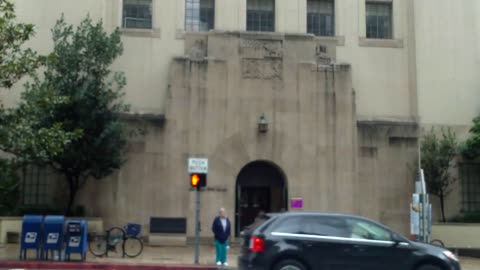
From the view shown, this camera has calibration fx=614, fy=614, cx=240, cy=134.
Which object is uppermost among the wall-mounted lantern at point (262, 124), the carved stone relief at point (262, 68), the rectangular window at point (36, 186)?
the carved stone relief at point (262, 68)

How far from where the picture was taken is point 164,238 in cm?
2431

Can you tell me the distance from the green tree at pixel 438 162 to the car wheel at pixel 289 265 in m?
15.0

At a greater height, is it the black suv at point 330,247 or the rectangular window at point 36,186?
the rectangular window at point 36,186

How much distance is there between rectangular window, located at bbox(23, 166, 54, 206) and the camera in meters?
25.2

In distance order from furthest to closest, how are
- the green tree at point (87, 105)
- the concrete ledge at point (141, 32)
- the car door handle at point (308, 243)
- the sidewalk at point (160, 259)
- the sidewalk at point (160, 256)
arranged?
the concrete ledge at point (141, 32) → the green tree at point (87, 105) → the sidewalk at point (160, 256) → the sidewalk at point (160, 259) → the car door handle at point (308, 243)

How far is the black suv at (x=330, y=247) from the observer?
43.3ft

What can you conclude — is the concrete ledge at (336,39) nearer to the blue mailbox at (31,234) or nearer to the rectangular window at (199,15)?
the rectangular window at (199,15)

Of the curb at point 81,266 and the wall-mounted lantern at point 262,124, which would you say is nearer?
the curb at point 81,266

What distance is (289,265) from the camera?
13172 millimetres

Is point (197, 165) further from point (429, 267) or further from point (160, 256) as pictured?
point (429, 267)

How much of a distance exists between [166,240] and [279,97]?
7562 mm

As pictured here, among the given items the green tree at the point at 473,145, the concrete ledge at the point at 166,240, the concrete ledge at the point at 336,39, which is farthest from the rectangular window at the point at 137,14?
the green tree at the point at 473,145

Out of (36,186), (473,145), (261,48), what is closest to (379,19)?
(261,48)

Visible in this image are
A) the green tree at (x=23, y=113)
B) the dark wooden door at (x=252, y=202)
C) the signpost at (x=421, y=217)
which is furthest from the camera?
the dark wooden door at (x=252, y=202)
